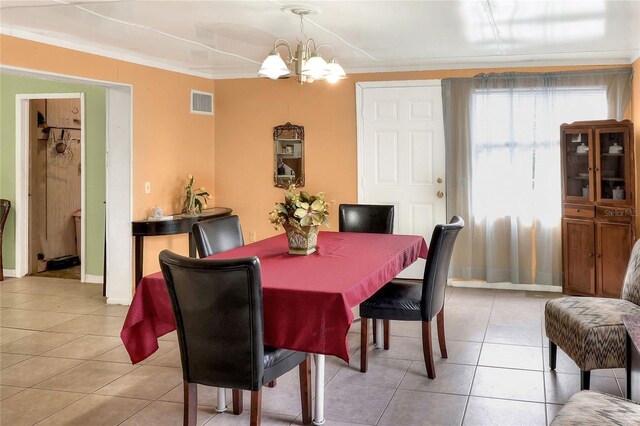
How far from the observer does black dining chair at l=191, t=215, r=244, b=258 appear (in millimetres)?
3498

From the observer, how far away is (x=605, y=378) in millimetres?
3492

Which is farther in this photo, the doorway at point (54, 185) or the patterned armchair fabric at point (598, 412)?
the doorway at point (54, 185)

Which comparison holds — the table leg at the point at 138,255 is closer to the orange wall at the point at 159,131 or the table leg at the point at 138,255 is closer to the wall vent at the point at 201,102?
the orange wall at the point at 159,131

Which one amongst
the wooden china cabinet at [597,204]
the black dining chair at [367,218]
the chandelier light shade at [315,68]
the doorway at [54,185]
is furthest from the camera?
the doorway at [54,185]

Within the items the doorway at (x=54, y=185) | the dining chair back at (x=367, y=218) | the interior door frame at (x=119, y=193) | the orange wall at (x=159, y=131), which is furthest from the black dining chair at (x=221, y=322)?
the doorway at (x=54, y=185)

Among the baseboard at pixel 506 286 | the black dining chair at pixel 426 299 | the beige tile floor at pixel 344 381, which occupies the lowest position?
the beige tile floor at pixel 344 381

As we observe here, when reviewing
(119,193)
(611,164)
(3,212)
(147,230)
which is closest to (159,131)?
(119,193)

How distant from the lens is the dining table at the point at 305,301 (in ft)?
8.07

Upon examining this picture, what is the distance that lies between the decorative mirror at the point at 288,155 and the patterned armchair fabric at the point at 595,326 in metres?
3.56

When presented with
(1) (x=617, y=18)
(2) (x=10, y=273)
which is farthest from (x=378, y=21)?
(2) (x=10, y=273)

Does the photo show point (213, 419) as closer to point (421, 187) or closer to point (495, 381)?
point (495, 381)

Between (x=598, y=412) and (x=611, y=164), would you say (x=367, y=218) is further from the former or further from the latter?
(x=598, y=412)

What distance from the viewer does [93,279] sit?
6.43 m

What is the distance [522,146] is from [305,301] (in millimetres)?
4008
